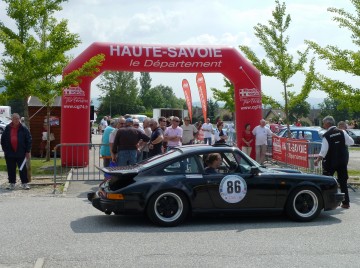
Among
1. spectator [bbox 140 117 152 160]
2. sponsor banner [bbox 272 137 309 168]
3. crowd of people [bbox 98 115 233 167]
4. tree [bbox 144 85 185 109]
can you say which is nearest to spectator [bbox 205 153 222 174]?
crowd of people [bbox 98 115 233 167]

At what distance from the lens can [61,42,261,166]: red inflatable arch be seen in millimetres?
16891

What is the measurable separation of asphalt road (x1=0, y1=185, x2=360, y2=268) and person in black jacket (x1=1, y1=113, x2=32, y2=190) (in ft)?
9.06

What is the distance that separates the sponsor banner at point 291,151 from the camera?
48.5 feet

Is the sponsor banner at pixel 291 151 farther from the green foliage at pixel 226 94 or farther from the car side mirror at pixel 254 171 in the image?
the green foliage at pixel 226 94

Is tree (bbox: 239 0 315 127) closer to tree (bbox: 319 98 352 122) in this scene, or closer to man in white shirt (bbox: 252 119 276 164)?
man in white shirt (bbox: 252 119 276 164)

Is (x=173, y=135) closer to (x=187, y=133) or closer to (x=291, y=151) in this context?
(x=187, y=133)

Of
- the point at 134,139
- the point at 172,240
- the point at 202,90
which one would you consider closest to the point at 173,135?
the point at 134,139

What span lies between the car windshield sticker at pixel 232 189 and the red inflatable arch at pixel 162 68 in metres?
8.14

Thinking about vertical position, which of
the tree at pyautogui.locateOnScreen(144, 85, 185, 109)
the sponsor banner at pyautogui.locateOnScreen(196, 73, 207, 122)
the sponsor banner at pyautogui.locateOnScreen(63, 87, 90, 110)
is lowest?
the sponsor banner at pyautogui.locateOnScreen(63, 87, 90, 110)

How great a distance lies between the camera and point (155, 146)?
1293 cm

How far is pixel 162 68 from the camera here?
58.3ft

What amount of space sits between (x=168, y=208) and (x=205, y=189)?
2.13 ft

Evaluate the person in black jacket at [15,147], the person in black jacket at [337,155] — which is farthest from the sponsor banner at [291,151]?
the person in black jacket at [15,147]

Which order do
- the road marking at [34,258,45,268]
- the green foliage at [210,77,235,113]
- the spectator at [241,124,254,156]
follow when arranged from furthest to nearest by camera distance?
the green foliage at [210,77,235,113] < the spectator at [241,124,254,156] < the road marking at [34,258,45,268]
